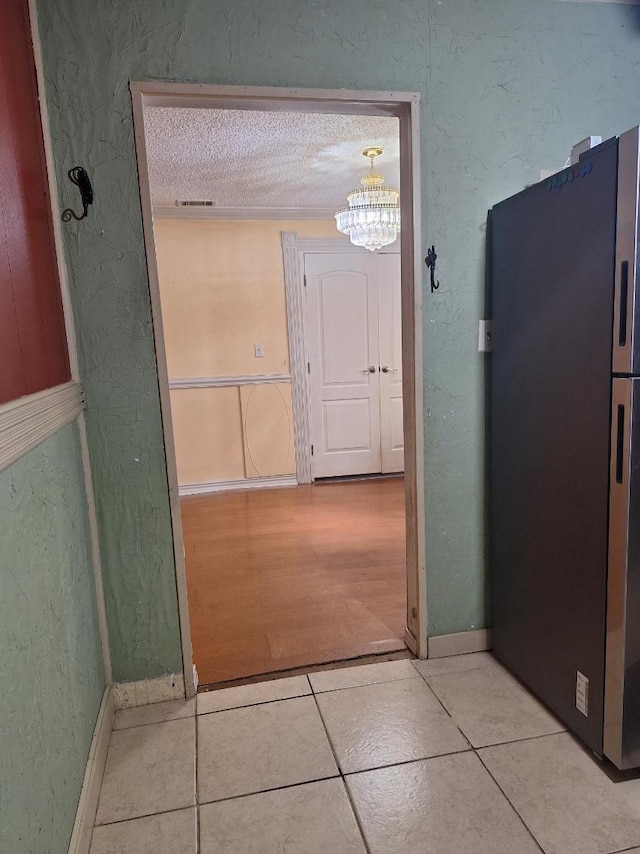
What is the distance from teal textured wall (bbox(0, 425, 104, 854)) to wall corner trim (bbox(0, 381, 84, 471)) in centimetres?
3

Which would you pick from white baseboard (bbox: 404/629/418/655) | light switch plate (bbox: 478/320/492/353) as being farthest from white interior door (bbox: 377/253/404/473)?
light switch plate (bbox: 478/320/492/353)

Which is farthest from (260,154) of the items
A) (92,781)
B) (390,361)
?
(92,781)

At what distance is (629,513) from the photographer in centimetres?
134

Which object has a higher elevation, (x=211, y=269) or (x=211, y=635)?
(x=211, y=269)

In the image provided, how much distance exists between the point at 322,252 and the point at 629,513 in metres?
3.78

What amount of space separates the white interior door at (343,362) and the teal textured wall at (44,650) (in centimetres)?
329

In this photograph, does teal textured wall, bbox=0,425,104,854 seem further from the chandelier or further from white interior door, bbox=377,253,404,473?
white interior door, bbox=377,253,404,473

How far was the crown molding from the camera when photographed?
4.18 m

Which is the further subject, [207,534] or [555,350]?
[207,534]

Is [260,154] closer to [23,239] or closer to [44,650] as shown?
[23,239]

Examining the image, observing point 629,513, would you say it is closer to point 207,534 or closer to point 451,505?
Answer: point 451,505

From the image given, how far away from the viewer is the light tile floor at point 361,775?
131 centimetres

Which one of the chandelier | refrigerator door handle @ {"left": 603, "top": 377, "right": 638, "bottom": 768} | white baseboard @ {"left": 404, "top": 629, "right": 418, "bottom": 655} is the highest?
the chandelier

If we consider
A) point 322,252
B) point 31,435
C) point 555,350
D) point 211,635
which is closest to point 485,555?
point 555,350
